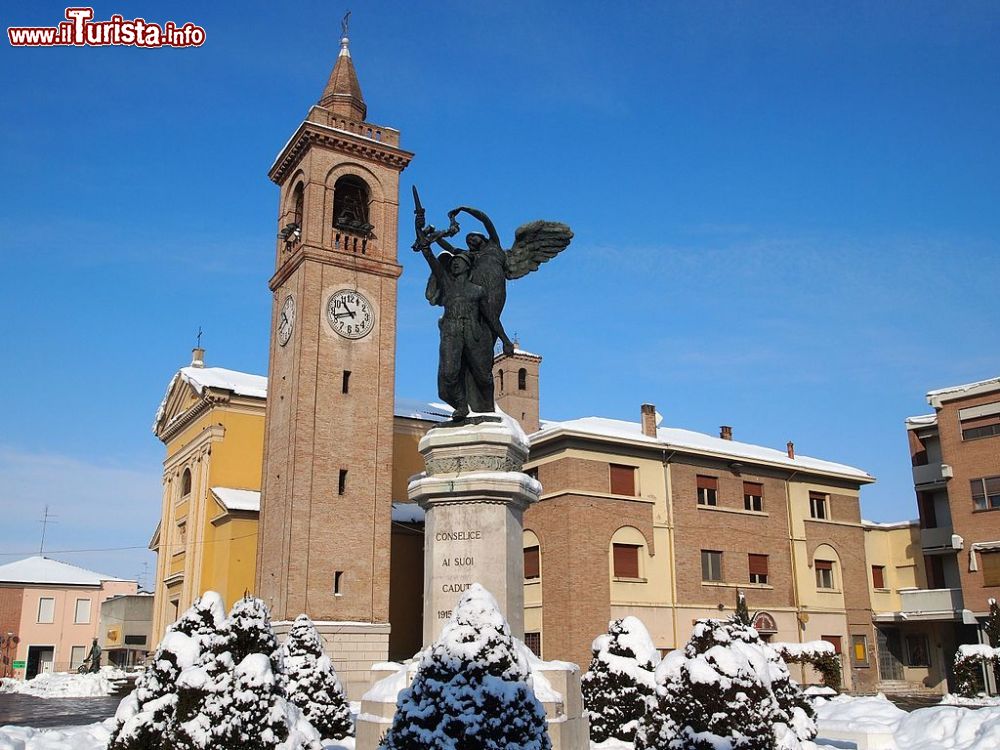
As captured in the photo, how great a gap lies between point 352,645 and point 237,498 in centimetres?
1090

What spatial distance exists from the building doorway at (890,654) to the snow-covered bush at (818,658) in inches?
345

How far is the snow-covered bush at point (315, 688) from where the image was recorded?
1652 centimetres

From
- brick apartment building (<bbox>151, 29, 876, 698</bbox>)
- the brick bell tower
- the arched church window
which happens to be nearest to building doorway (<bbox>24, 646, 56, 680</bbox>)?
brick apartment building (<bbox>151, 29, 876, 698</bbox>)

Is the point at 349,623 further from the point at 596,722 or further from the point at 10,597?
the point at 10,597

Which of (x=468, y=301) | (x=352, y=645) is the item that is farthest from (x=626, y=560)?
(x=468, y=301)

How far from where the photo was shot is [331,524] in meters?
35.8

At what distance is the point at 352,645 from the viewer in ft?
113

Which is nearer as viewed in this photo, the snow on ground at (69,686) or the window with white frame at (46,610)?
the snow on ground at (69,686)

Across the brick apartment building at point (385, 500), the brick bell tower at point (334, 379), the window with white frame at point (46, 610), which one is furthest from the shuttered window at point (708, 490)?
the window with white frame at point (46, 610)

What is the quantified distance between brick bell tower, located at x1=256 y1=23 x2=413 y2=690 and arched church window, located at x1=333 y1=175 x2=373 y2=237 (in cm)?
6

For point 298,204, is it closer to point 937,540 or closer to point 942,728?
point 937,540

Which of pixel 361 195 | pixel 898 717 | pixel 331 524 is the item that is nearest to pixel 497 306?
pixel 898 717

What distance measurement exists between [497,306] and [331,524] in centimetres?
2507

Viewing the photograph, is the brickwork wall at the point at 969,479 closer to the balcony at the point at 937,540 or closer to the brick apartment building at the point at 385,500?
the balcony at the point at 937,540
